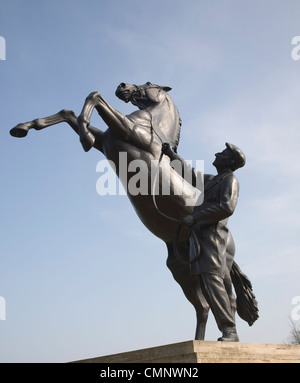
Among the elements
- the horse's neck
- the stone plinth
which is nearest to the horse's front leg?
the horse's neck

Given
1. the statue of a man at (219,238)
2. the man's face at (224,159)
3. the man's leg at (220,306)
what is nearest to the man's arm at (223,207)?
the statue of a man at (219,238)

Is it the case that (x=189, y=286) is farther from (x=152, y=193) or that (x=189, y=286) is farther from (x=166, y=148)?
(x=166, y=148)

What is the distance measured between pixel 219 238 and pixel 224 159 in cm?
98

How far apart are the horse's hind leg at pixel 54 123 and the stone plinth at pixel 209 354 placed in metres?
3.19

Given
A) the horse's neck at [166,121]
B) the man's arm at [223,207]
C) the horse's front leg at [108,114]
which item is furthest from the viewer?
the horse's neck at [166,121]

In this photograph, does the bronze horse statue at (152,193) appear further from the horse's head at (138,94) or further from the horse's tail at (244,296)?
the horse's head at (138,94)

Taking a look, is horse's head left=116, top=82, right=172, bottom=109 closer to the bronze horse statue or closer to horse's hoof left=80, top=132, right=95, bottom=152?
the bronze horse statue

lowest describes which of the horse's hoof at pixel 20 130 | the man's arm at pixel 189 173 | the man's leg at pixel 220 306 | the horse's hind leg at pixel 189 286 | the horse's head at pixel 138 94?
the man's leg at pixel 220 306

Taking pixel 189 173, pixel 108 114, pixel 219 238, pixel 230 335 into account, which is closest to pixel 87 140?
pixel 108 114

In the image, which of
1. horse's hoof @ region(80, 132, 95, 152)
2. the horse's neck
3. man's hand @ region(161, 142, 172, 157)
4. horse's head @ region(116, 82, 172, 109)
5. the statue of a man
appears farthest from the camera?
horse's head @ region(116, 82, 172, 109)

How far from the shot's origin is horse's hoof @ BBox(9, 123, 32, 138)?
6.93 metres

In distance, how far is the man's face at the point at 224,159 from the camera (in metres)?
6.15
